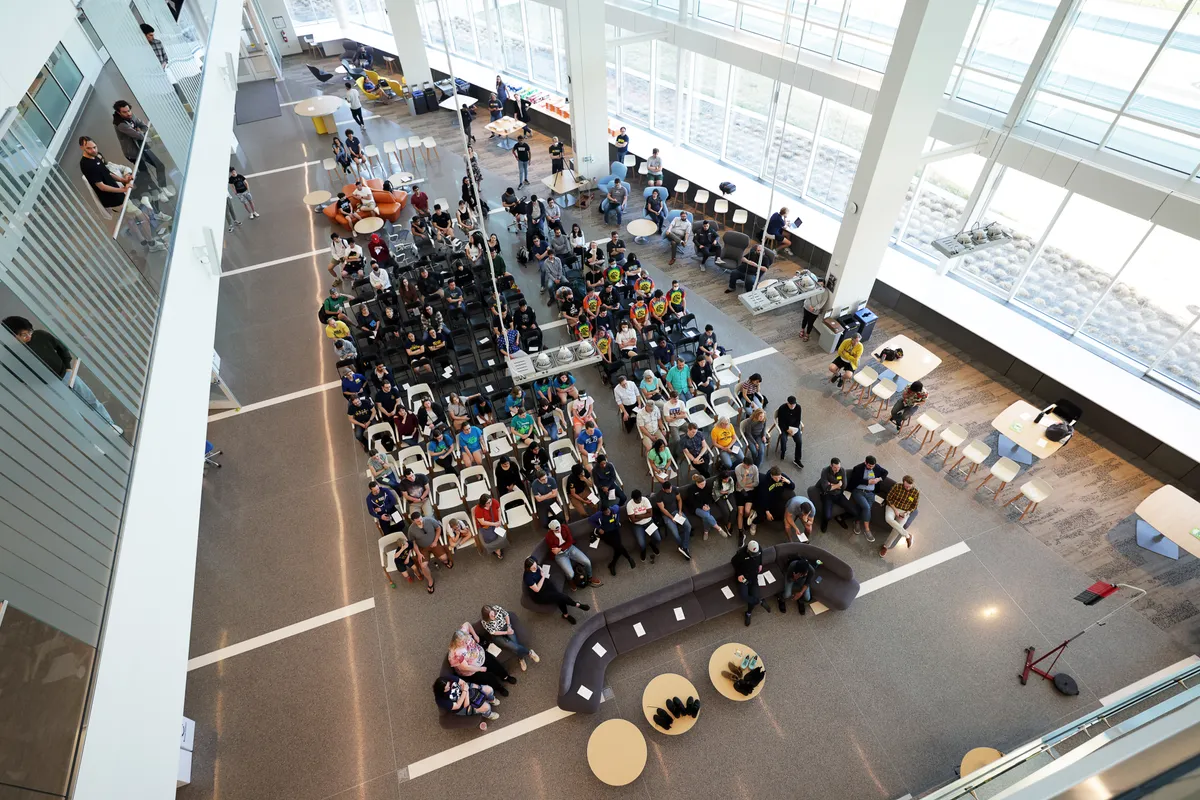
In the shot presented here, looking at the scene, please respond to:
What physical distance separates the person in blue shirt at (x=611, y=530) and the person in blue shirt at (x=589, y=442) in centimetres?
85

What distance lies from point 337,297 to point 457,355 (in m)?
2.56

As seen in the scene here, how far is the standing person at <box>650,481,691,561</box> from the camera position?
7758mm

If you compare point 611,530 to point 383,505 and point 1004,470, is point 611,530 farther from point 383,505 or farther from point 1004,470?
point 1004,470

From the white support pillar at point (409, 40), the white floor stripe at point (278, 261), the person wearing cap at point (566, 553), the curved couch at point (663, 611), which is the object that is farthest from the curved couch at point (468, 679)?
the white support pillar at point (409, 40)

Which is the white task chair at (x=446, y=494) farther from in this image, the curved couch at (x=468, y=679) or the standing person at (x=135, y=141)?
the standing person at (x=135, y=141)

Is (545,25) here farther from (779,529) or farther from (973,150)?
(779,529)

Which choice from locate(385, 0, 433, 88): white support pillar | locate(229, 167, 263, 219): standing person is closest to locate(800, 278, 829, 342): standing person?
locate(229, 167, 263, 219): standing person

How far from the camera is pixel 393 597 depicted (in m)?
7.78

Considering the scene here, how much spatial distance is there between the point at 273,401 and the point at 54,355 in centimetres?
717

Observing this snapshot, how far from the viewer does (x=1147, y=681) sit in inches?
260

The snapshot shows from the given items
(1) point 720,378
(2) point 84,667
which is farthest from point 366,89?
(2) point 84,667

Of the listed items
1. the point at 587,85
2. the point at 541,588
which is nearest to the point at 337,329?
the point at 541,588

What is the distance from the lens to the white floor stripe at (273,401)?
1020 cm

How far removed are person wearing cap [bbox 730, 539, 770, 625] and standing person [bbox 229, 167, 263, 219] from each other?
13.7 meters
